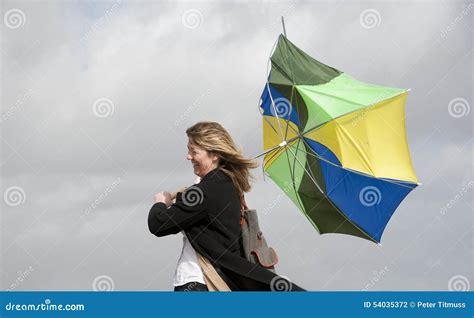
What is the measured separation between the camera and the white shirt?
13.3 ft

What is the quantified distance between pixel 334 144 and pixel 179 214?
3.00 meters

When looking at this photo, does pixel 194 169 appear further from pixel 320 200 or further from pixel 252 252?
pixel 320 200

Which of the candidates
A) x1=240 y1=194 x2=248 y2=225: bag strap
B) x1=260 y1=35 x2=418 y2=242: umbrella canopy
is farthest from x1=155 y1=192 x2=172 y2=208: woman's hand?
x1=260 y1=35 x2=418 y2=242: umbrella canopy

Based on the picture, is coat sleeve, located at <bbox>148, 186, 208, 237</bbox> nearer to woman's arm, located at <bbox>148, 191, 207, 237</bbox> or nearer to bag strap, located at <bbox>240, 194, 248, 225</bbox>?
woman's arm, located at <bbox>148, 191, 207, 237</bbox>

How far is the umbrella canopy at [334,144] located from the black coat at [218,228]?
8.16ft

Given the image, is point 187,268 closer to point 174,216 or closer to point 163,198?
point 174,216

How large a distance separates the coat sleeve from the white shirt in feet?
0.61

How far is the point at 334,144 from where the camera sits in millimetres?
6539

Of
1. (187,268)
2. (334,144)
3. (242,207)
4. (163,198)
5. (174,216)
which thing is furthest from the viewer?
(334,144)

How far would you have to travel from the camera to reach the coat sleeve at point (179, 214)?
3.96 metres

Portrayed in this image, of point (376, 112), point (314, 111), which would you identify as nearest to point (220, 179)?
point (314, 111)

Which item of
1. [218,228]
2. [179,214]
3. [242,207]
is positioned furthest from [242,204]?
[179,214]

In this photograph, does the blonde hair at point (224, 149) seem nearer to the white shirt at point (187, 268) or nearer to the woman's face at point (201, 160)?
the woman's face at point (201, 160)

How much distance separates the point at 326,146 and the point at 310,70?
95 centimetres
